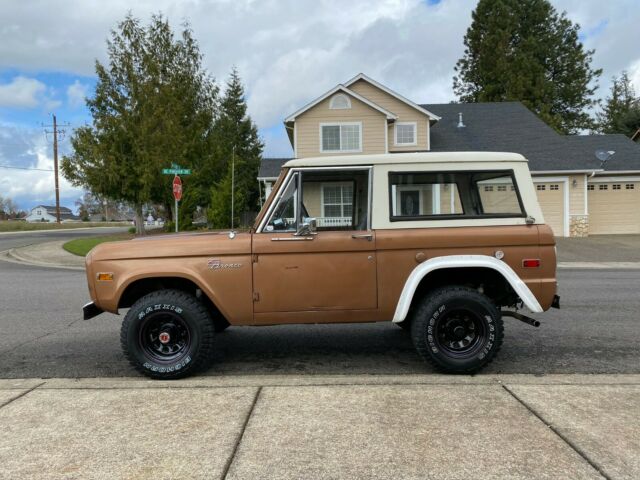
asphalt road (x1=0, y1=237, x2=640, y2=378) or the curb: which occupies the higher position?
the curb

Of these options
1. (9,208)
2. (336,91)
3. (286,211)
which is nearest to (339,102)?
(336,91)

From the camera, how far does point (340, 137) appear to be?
22.8 m

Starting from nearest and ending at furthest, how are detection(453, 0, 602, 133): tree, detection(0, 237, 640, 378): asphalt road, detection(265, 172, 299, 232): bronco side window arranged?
detection(265, 172, 299, 232): bronco side window < detection(0, 237, 640, 378): asphalt road < detection(453, 0, 602, 133): tree

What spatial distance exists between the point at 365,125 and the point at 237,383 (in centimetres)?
1983

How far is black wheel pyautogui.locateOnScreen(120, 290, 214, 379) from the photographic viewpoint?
168 inches

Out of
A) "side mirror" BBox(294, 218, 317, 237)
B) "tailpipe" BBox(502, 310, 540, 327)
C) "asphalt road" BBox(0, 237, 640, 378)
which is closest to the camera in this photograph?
"side mirror" BBox(294, 218, 317, 237)

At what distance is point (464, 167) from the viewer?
443 cm

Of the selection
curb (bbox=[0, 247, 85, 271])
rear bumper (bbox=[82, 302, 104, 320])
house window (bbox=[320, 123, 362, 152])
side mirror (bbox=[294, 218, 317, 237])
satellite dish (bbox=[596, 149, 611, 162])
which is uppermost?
house window (bbox=[320, 123, 362, 152])

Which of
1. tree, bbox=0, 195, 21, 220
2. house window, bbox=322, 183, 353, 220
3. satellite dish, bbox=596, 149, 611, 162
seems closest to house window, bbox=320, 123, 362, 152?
satellite dish, bbox=596, 149, 611, 162

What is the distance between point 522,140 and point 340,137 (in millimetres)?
9447

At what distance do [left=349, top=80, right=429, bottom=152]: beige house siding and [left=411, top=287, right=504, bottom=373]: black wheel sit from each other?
65.2 ft

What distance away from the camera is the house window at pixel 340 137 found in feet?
74.5

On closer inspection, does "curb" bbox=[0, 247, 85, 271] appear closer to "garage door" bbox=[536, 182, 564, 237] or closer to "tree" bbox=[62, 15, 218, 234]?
"tree" bbox=[62, 15, 218, 234]

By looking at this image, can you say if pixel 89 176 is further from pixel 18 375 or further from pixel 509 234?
pixel 509 234
